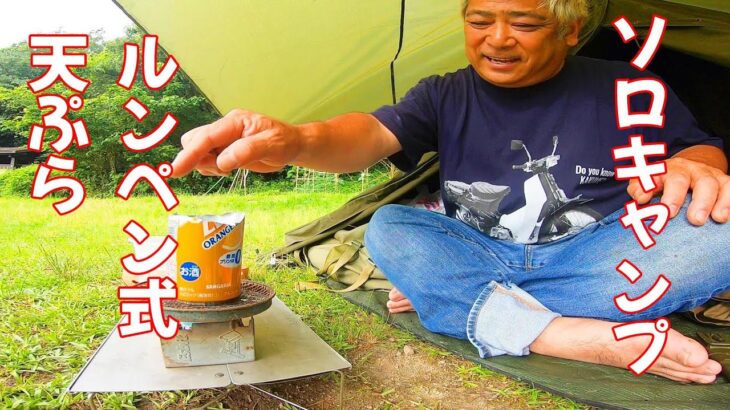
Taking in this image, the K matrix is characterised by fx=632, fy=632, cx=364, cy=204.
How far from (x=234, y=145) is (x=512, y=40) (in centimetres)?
67

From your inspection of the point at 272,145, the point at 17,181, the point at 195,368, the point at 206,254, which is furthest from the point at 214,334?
the point at 17,181

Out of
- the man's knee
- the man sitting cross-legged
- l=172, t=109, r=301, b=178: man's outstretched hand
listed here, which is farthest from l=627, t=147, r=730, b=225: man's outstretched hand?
l=172, t=109, r=301, b=178: man's outstretched hand

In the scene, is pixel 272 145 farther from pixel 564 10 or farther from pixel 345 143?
pixel 564 10

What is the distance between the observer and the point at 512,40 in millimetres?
1244

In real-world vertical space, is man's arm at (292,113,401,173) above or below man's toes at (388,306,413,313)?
above

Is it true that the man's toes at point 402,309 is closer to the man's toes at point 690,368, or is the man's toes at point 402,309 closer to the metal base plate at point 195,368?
the metal base plate at point 195,368

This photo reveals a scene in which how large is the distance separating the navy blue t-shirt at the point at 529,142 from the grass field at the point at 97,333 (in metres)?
0.34

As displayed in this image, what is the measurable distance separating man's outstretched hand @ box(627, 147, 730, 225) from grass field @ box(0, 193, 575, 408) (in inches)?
16.0

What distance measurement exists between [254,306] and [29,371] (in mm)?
491

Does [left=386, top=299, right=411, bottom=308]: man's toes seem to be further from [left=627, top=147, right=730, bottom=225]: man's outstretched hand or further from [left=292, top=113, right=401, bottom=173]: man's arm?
[left=627, top=147, right=730, bottom=225]: man's outstretched hand

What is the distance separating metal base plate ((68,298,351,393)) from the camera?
95 centimetres

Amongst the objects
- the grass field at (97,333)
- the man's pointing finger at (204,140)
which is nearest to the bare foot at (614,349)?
the grass field at (97,333)

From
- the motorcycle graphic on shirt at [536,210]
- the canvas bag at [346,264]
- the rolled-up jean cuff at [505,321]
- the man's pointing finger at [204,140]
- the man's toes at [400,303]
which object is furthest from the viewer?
the canvas bag at [346,264]

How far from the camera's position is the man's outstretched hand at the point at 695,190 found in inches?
43.9
